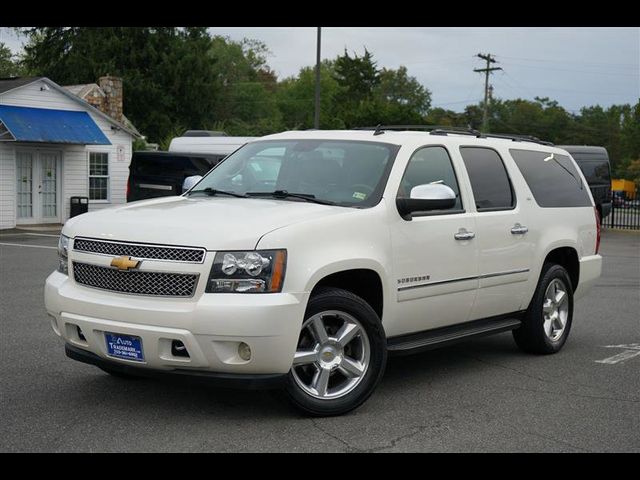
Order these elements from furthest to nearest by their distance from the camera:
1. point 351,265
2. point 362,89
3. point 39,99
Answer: point 362,89 → point 39,99 → point 351,265

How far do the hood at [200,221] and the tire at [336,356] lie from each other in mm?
567

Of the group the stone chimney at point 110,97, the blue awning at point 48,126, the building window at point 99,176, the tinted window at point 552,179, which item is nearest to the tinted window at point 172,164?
the blue awning at point 48,126

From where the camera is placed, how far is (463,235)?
6.72 meters

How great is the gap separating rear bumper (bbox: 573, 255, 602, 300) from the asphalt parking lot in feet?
1.87

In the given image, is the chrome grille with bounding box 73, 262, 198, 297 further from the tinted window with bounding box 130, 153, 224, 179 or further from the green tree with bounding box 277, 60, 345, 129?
the green tree with bounding box 277, 60, 345, 129

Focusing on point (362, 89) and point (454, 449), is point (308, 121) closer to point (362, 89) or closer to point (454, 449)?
point (362, 89)

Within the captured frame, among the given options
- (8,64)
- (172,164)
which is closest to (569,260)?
(172,164)

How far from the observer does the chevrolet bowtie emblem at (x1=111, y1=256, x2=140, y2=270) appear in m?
5.32

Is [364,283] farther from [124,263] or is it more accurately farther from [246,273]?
[124,263]

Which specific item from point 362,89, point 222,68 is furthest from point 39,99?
point 222,68

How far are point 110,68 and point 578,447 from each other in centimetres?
4916

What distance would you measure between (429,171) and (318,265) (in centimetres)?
165

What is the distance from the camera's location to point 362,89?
7644 centimetres
